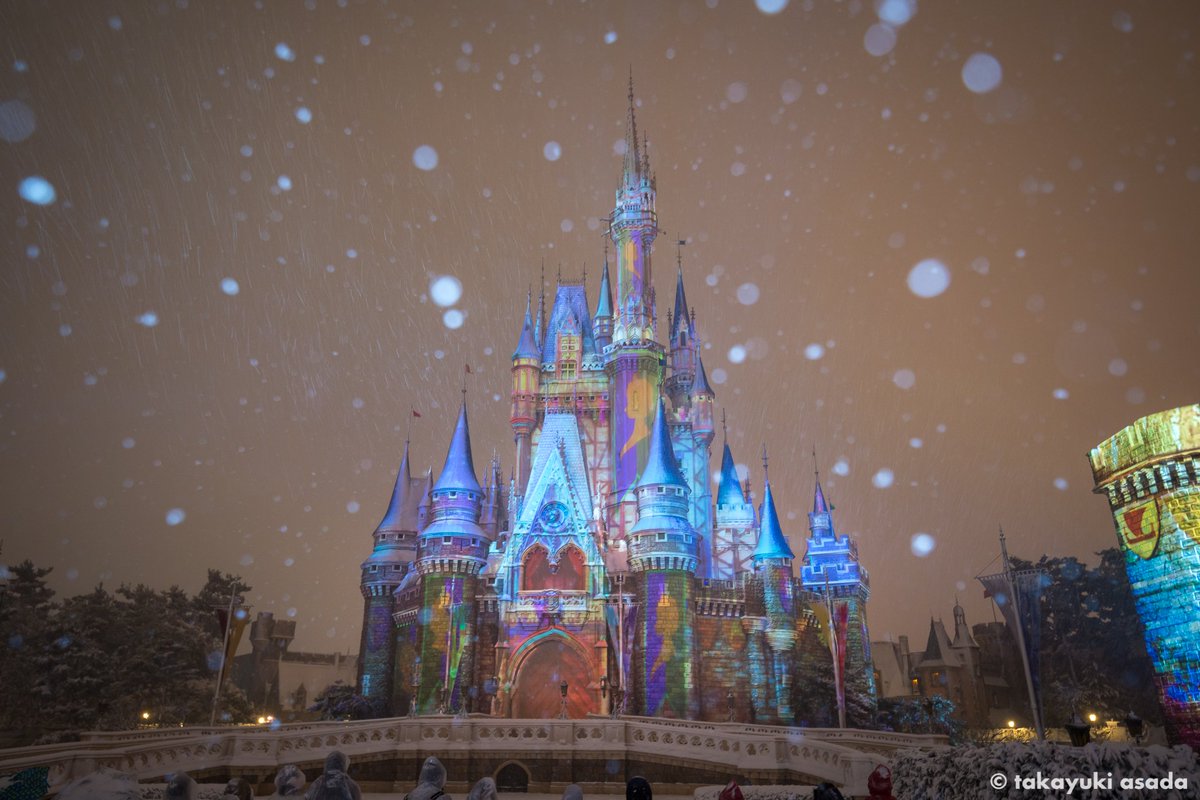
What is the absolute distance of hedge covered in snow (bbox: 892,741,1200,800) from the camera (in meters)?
7.59

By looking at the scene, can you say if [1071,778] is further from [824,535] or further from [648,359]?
[824,535]

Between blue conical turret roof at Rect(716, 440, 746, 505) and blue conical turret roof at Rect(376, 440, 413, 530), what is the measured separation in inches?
809

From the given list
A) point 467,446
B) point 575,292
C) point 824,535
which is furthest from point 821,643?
point 575,292

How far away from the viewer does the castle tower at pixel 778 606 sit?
4253 centimetres

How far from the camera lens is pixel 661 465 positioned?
42156 mm

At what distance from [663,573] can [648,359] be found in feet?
48.7

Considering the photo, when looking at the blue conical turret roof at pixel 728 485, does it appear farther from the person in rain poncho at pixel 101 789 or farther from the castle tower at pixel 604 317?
the person in rain poncho at pixel 101 789

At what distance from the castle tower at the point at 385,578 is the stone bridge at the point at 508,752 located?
17382 mm

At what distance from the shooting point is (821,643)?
4816 centimetres

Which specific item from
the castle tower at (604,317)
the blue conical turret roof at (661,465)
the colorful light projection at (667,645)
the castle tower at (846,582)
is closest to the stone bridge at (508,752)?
the colorful light projection at (667,645)

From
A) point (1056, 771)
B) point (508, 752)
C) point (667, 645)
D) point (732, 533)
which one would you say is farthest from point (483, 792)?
point (732, 533)

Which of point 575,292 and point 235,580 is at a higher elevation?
point 575,292

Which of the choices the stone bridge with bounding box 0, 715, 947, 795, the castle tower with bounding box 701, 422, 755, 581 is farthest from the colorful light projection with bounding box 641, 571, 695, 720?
the castle tower with bounding box 701, 422, 755, 581

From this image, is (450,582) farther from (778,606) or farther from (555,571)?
(778,606)
